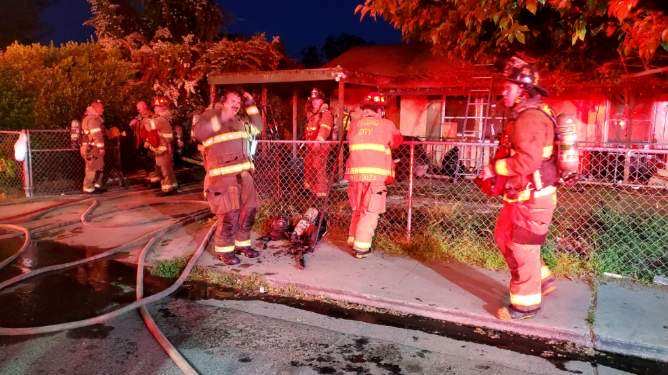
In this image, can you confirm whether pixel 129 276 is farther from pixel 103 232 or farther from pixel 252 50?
pixel 252 50

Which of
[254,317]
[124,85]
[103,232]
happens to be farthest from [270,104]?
[254,317]

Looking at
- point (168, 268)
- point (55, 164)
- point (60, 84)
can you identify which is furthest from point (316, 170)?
point (60, 84)

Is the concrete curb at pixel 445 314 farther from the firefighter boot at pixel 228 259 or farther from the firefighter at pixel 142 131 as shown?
the firefighter at pixel 142 131

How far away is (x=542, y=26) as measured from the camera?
7.59 meters

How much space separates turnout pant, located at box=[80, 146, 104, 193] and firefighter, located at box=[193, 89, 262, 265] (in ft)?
19.5

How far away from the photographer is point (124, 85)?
1392cm

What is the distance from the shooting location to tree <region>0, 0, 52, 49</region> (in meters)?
28.4

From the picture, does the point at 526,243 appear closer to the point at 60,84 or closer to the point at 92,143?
the point at 92,143

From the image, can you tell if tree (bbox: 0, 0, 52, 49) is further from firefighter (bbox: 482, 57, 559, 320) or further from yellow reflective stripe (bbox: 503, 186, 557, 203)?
yellow reflective stripe (bbox: 503, 186, 557, 203)

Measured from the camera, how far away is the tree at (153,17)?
18.4 metres

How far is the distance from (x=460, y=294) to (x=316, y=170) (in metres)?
4.66

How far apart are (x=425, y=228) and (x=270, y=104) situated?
30.2 feet

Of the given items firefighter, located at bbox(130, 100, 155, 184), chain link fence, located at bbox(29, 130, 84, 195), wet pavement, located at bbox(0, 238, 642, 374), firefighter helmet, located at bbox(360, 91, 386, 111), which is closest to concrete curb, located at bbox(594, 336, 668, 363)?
wet pavement, located at bbox(0, 238, 642, 374)

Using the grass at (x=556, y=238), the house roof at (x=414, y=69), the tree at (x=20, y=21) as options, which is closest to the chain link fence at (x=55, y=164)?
the grass at (x=556, y=238)
